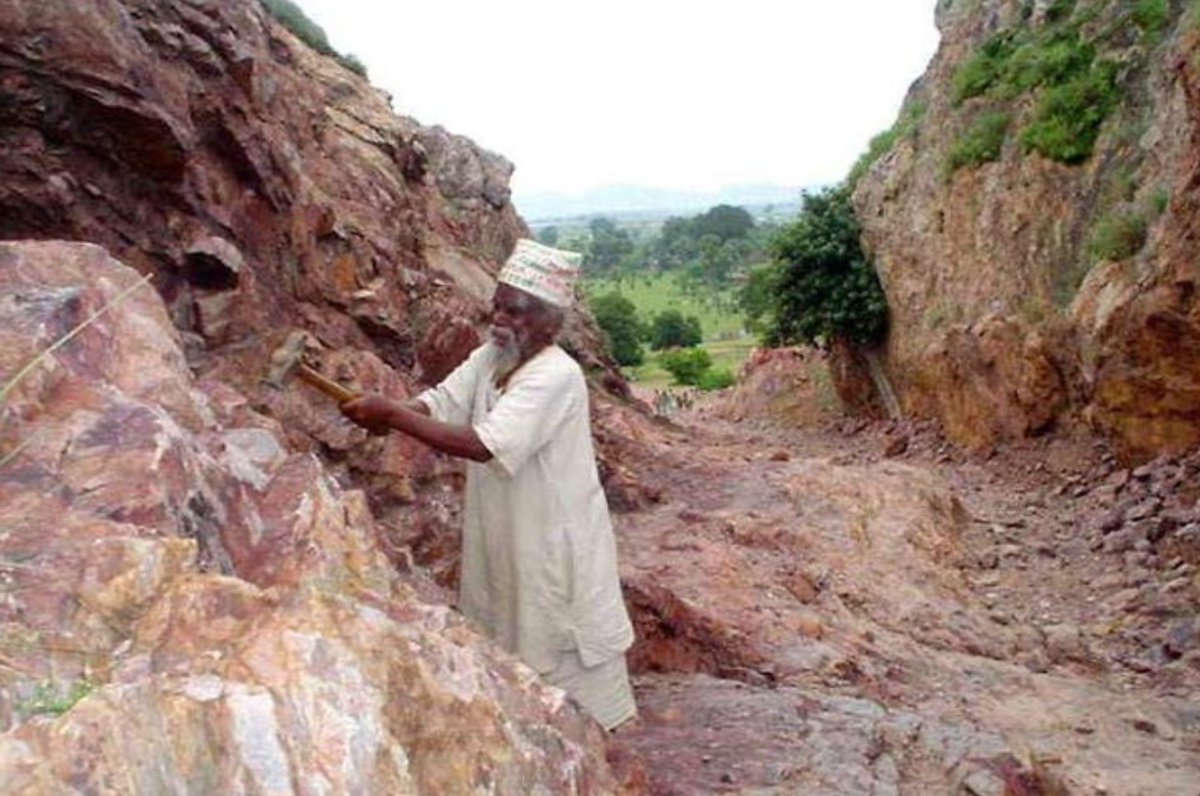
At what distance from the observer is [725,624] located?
6.01 metres

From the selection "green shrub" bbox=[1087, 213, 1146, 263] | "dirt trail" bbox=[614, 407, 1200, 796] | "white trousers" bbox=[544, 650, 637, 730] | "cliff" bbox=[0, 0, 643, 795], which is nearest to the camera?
"cliff" bbox=[0, 0, 643, 795]

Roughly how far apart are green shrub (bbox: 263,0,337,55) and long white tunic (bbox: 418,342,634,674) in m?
9.80

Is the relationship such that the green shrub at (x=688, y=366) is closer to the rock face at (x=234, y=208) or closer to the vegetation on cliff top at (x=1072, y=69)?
the vegetation on cliff top at (x=1072, y=69)

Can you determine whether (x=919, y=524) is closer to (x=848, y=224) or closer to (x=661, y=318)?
(x=848, y=224)

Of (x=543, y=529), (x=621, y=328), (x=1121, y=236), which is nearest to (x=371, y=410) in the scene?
(x=543, y=529)

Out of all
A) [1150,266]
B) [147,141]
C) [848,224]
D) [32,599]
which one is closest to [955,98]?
[848,224]

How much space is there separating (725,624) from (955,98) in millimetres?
12269

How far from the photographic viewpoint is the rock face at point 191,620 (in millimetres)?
2092

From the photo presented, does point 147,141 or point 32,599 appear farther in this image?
point 147,141

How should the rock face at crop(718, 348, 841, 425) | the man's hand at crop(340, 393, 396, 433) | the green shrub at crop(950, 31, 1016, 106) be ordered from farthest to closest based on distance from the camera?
1. the rock face at crop(718, 348, 841, 425)
2. the green shrub at crop(950, 31, 1016, 106)
3. the man's hand at crop(340, 393, 396, 433)

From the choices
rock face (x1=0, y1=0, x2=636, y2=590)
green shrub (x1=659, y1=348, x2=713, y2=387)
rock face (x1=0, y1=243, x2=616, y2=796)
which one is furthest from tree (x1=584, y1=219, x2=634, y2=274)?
rock face (x1=0, y1=243, x2=616, y2=796)

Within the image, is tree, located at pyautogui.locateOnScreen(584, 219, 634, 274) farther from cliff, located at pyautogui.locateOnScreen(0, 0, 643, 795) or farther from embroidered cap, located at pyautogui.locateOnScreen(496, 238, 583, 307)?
embroidered cap, located at pyautogui.locateOnScreen(496, 238, 583, 307)

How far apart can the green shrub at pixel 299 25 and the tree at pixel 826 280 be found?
807 centimetres

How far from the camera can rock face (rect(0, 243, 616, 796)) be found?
209cm
